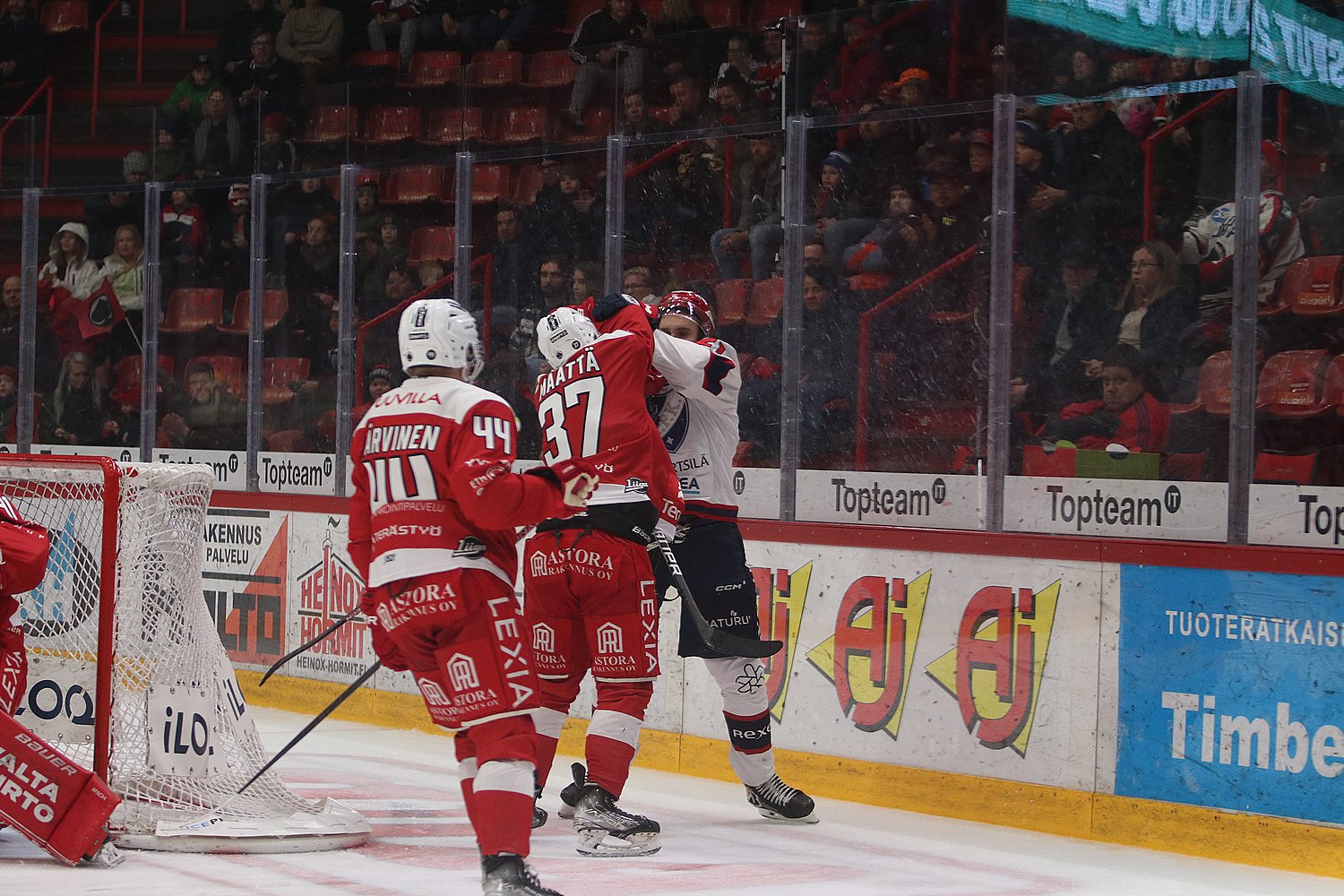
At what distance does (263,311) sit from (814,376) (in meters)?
3.27

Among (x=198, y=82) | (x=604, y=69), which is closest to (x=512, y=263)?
(x=604, y=69)

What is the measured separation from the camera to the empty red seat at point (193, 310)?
8.37 meters

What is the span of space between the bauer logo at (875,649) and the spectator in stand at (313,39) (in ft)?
21.8

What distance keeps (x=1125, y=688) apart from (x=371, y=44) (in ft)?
24.3

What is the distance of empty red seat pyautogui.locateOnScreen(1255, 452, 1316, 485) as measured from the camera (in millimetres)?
4914

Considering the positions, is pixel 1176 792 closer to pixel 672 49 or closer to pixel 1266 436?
pixel 1266 436

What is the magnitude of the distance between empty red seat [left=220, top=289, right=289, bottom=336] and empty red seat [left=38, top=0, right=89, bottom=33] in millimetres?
6253

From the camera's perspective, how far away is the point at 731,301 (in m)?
6.38

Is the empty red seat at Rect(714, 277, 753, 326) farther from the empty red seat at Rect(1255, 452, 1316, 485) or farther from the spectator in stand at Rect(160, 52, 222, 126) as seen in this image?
the spectator in stand at Rect(160, 52, 222, 126)

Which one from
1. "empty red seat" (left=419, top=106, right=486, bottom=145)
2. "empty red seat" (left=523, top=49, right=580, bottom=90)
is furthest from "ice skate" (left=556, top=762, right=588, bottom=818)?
"empty red seat" (left=419, top=106, right=486, bottom=145)

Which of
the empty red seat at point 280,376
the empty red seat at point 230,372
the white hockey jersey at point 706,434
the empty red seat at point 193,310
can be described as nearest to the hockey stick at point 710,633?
the white hockey jersey at point 706,434

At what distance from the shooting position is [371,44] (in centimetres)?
1072

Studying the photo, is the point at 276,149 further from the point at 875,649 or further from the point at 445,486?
the point at 445,486

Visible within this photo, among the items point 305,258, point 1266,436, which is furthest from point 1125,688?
point 305,258
